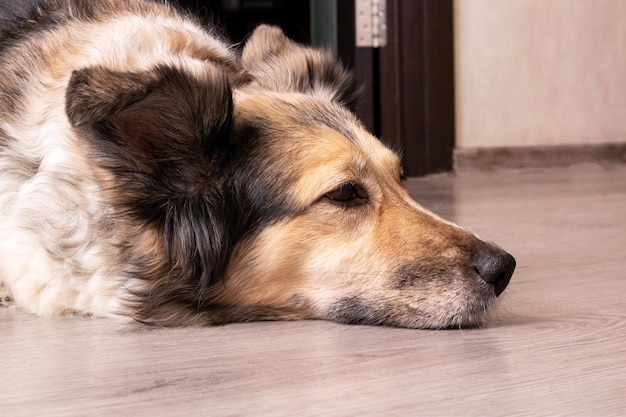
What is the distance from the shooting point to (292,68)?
2.33 m

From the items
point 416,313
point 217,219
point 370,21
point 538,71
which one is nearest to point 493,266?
point 416,313

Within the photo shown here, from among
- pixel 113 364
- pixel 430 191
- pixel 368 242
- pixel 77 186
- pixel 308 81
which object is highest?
pixel 308 81

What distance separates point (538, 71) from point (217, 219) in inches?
150

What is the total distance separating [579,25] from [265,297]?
3994 mm

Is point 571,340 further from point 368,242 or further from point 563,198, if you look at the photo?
point 563,198

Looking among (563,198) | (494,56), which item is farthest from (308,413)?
(494,56)

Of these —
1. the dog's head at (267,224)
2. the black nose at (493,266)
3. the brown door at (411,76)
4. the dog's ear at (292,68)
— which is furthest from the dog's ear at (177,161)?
the brown door at (411,76)

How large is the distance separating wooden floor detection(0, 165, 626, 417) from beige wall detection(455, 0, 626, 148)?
112 inches

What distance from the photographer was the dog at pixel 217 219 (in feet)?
5.98

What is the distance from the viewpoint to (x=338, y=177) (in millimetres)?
1891

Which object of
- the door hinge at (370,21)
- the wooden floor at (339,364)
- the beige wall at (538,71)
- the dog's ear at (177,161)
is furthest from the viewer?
the beige wall at (538,71)

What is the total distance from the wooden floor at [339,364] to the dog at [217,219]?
6cm

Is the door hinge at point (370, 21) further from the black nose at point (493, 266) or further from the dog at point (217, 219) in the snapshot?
the black nose at point (493, 266)

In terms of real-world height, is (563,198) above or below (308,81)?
below
